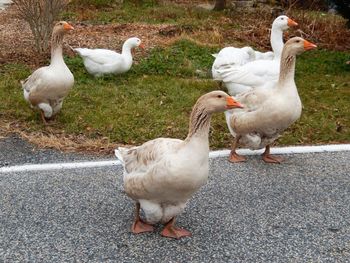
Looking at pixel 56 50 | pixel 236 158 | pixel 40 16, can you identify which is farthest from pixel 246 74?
pixel 40 16

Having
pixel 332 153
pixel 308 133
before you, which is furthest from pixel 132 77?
pixel 332 153

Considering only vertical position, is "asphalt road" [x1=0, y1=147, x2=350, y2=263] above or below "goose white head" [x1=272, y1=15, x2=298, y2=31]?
below

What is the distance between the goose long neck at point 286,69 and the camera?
4914 mm

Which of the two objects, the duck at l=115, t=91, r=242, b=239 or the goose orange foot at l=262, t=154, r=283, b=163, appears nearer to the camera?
the duck at l=115, t=91, r=242, b=239

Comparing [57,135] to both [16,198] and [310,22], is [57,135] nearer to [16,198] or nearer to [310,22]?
[16,198]

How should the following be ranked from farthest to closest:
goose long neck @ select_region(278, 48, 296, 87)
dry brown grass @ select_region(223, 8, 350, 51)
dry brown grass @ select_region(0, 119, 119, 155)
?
1. dry brown grass @ select_region(223, 8, 350, 51)
2. dry brown grass @ select_region(0, 119, 119, 155)
3. goose long neck @ select_region(278, 48, 296, 87)

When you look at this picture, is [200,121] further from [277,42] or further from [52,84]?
[277,42]

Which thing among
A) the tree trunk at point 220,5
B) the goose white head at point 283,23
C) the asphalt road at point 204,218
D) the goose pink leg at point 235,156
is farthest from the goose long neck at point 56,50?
the tree trunk at point 220,5

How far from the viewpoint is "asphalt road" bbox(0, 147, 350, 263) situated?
11.6 feet

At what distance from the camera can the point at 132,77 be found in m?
8.08

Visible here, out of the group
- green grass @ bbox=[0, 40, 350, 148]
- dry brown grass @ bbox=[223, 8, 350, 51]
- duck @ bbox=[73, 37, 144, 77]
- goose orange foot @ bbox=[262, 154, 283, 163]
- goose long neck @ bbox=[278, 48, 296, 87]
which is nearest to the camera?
goose long neck @ bbox=[278, 48, 296, 87]

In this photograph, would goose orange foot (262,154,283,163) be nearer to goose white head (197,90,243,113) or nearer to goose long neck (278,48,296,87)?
goose long neck (278,48,296,87)

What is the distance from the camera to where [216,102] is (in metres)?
3.60

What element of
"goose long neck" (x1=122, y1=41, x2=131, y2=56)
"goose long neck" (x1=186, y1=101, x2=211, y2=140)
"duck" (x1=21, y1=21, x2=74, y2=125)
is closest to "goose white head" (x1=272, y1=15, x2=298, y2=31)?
"goose long neck" (x1=122, y1=41, x2=131, y2=56)
